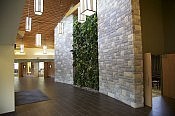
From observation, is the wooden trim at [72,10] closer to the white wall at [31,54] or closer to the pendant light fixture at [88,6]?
the pendant light fixture at [88,6]

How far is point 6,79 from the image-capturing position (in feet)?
14.9

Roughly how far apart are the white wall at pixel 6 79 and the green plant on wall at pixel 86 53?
157 inches

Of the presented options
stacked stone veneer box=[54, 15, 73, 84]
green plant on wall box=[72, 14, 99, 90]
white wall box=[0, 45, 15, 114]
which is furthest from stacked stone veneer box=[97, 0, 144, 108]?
stacked stone veneer box=[54, 15, 73, 84]

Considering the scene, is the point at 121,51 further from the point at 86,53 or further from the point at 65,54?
the point at 65,54

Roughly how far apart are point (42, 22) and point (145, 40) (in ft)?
23.3

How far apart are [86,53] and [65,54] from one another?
283 centimetres

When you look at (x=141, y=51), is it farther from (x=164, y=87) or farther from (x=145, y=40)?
(x=164, y=87)

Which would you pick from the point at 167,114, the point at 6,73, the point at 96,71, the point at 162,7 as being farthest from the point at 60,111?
the point at 162,7

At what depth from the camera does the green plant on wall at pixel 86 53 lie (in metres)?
7.83

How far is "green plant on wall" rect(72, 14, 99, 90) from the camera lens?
783cm

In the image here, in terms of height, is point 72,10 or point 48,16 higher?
point 72,10

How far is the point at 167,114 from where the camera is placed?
14.0 ft

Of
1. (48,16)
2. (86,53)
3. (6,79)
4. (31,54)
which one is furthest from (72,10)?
(31,54)

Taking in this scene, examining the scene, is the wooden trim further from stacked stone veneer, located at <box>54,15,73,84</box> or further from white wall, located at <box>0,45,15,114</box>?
white wall, located at <box>0,45,15,114</box>
